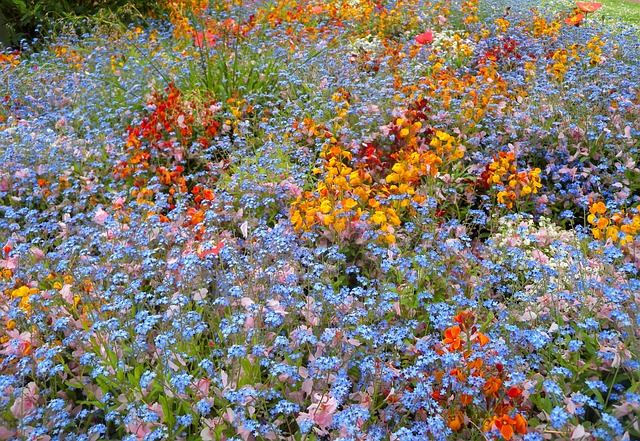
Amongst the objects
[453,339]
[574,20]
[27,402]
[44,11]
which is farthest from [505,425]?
[44,11]

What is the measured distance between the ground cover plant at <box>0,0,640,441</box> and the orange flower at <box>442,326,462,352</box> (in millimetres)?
13

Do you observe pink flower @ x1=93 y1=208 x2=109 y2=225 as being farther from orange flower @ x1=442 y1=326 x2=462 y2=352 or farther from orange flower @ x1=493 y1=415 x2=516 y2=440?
orange flower @ x1=493 y1=415 x2=516 y2=440

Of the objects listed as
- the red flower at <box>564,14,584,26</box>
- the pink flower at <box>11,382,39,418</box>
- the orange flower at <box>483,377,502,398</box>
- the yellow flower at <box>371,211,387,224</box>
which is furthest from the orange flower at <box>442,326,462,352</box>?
the red flower at <box>564,14,584,26</box>

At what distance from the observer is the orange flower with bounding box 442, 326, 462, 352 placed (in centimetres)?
218

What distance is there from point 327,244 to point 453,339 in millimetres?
1126

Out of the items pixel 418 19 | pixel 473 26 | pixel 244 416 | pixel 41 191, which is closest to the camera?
pixel 244 416

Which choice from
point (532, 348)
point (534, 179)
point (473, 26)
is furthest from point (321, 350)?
point (473, 26)

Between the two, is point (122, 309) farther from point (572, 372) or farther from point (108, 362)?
point (572, 372)

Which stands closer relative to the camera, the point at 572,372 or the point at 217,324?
the point at 572,372

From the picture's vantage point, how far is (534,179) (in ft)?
11.9

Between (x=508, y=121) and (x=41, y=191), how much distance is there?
3.18 metres

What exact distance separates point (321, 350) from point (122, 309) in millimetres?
898

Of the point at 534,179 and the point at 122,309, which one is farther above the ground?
the point at 122,309

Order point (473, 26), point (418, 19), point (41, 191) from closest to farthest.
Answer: point (41, 191), point (473, 26), point (418, 19)
